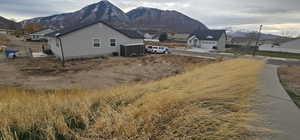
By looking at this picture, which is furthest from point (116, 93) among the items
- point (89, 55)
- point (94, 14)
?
point (94, 14)

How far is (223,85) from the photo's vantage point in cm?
355

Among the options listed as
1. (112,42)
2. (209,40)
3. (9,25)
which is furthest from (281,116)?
(9,25)

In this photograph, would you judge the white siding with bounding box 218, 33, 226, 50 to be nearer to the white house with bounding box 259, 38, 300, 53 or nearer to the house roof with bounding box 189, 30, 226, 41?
the house roof with bounding box 189, 30, 226, 41

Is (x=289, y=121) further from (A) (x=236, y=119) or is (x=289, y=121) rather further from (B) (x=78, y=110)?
(B) (x=78, y=110)

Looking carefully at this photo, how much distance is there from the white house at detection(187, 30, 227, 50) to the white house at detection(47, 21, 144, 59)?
26.7 metres

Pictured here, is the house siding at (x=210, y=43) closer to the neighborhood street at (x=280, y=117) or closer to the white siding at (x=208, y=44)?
the white siding at (x=208, y=44)

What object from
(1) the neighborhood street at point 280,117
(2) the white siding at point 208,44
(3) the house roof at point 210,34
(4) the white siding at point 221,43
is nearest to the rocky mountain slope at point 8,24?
(3) the house roof at point 210,34

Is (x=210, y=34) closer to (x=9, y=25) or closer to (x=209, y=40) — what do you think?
(x=209, y=40)

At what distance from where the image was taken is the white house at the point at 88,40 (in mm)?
16375

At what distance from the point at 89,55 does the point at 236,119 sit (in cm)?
1819

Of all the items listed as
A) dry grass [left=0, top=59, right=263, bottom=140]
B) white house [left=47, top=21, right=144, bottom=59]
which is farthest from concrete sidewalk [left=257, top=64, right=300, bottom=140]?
white house [left=47, top=21, right=144, bottom=59]

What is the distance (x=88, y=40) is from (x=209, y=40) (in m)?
32.6

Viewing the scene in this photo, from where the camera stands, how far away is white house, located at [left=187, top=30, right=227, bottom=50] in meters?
38.7

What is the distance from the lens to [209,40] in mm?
39844
